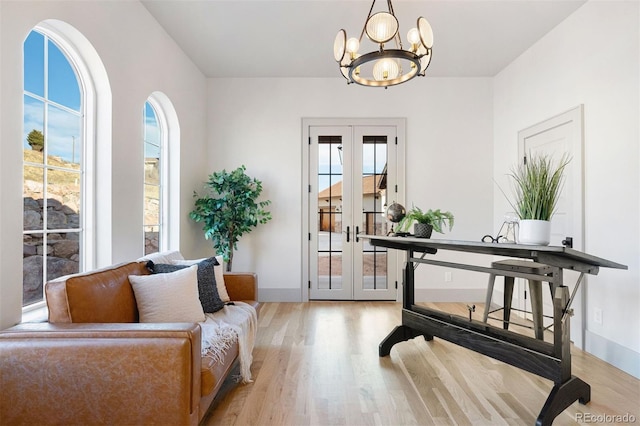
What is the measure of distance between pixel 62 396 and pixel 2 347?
35cm

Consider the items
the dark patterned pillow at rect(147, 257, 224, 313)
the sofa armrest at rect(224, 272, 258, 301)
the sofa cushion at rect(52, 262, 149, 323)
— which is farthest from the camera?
the sofa armrest at rect(224, 272, 258, 301)

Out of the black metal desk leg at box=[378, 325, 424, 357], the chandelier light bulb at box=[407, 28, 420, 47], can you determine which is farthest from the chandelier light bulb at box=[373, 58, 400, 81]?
the black metal desk leg at box=[378, 325, 424, 357]

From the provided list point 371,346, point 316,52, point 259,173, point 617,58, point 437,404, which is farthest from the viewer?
point 259,173

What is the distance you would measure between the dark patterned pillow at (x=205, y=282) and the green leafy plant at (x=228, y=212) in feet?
4.60

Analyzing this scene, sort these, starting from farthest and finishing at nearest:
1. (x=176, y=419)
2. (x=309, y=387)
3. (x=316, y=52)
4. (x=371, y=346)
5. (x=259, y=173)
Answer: (x=259, y=173), (x=316, y=52), (x=371, y=346), (x=309, y=387), (x=176, y=419)

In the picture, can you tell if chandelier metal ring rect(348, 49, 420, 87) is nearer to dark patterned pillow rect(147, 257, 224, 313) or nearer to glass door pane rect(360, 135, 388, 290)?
dark patterned pillow rect(147, 257, 224, 313)

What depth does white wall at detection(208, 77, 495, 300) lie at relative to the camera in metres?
4.45

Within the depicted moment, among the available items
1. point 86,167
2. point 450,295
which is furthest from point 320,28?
point 450,295

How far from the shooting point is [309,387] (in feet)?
7.23

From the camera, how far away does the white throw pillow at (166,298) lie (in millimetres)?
2008

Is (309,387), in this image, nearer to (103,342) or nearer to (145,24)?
(103,342)

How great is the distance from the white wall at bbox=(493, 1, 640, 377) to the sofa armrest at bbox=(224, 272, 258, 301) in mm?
2923

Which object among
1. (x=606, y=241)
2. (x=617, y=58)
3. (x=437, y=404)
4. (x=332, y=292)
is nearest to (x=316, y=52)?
(x=617, y=58)

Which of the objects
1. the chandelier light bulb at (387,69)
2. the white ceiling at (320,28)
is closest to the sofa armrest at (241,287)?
the chandelier light bulb at (387,69)
